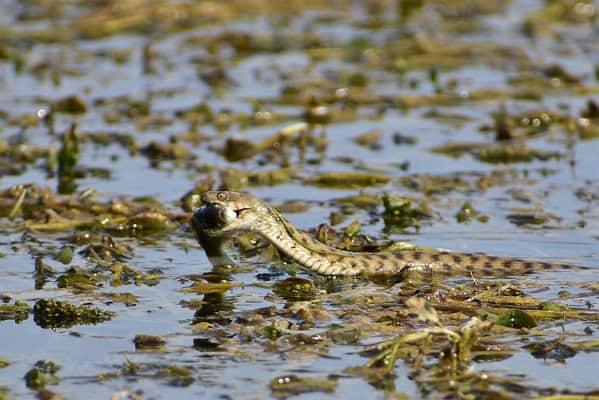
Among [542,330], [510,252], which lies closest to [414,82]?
[510,252]

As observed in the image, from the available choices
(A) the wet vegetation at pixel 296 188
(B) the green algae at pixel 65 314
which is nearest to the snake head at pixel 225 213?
(A) the wet vegetation at pixel 296 188

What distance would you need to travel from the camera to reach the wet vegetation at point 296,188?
25.8 feet

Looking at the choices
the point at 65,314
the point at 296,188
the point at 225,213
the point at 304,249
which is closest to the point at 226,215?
the point at 225,213

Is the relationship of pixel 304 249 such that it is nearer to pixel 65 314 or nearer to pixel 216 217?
pixel 216 217

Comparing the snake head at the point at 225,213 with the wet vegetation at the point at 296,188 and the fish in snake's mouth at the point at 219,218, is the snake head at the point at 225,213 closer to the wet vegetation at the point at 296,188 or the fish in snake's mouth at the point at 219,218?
the fish in snake's mouth at the point at 219,218

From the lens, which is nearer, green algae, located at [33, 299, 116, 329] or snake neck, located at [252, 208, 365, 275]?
green algae, located at [33, 299, 116, 329]

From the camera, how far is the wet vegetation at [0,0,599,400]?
7.87 metres

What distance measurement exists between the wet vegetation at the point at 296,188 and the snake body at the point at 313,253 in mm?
154

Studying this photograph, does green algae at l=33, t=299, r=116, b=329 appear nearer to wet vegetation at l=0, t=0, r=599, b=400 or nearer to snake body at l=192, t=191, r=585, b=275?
wet vegetation at l=0, t=0, r=599, b=400

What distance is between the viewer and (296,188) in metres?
13.1

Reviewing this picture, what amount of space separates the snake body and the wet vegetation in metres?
0.15

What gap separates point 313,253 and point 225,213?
0.78 meters

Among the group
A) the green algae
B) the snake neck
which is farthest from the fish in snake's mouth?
the green algae

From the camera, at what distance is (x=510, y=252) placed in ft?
35.6
